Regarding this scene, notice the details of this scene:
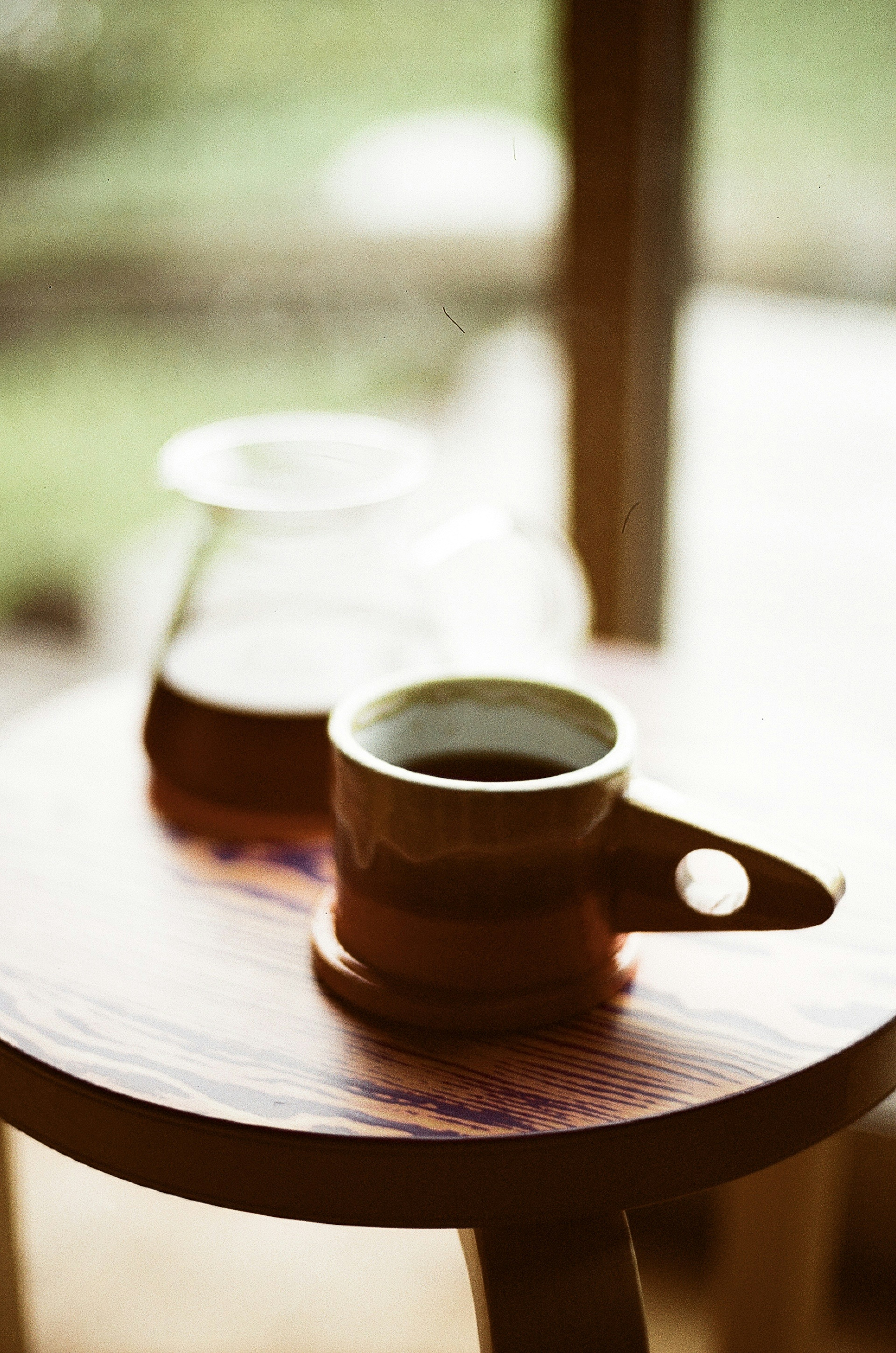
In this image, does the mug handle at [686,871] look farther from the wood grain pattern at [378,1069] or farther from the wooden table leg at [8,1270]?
the wooden table leg at [8,1270]

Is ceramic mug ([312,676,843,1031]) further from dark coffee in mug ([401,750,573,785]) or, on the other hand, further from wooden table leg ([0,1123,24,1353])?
wooden table leg ([0,1123,24,1353])

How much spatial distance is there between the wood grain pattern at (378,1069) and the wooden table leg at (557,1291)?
4cm

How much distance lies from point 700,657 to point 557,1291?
74 centimetres

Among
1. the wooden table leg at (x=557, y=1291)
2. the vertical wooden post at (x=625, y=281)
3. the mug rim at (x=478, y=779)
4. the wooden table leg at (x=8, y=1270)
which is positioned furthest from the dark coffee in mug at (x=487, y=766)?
the vertical wooden post at (x=625, y=281)

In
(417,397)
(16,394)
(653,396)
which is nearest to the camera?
(653,396)

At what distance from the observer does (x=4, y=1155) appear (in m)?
0.80

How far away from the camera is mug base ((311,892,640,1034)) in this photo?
0.46m

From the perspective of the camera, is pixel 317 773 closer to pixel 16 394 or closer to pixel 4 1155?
pixel 4 1155

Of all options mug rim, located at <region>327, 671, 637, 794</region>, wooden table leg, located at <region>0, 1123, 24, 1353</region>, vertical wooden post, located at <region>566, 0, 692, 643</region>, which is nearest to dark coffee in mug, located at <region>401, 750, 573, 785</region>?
mug rim, located at <region>327, 671, 637, 794</region>

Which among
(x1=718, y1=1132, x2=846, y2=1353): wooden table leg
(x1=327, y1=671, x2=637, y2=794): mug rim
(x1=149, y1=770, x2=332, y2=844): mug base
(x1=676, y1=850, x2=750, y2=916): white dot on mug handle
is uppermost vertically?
(x1=327, y1=671, x2=637, y2=794): mug rim

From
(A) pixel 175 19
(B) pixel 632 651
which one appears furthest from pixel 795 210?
(A) pixel 175 19

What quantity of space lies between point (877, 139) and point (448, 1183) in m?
0.80

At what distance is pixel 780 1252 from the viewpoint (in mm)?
898

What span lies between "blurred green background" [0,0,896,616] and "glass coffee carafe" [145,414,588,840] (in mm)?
437
